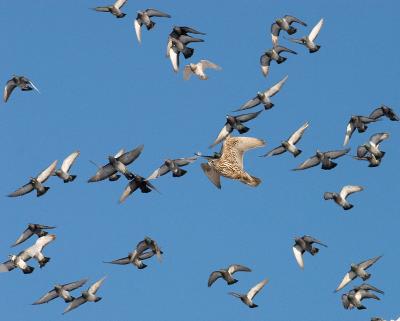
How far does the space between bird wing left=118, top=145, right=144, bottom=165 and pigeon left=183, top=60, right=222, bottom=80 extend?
14.0 m

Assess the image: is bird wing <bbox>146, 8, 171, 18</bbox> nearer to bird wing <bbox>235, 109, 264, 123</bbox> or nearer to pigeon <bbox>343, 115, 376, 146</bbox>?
bird wing <bbox>235, 109, 264, 123</bbox>

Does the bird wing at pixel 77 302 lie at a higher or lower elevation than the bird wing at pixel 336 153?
lower

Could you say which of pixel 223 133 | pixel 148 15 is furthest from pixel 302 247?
pixel 148 15

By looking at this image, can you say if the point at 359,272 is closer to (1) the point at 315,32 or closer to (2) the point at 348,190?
(2) the point at 348,190

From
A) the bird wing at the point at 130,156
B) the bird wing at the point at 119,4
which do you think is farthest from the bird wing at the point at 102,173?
the bird wing at the point at 119,4

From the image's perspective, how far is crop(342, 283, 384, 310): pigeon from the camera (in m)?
Result: 71.4

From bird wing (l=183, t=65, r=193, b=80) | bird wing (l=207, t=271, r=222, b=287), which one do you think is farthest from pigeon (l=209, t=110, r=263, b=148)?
bird wing (l=183, t=65, r=193, b=80)

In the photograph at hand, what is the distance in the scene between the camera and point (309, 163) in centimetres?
7244

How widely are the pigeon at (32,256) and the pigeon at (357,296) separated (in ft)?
54.1

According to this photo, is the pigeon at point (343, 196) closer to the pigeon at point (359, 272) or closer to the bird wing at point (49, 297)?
the pigeon at point (359, 272)

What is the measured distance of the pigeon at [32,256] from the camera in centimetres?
7244

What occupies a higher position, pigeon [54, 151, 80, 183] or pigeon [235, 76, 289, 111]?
pigeon [235, 76, 289, 111]

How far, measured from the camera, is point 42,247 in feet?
240

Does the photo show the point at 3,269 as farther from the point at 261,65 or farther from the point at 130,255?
the point at 261,65
